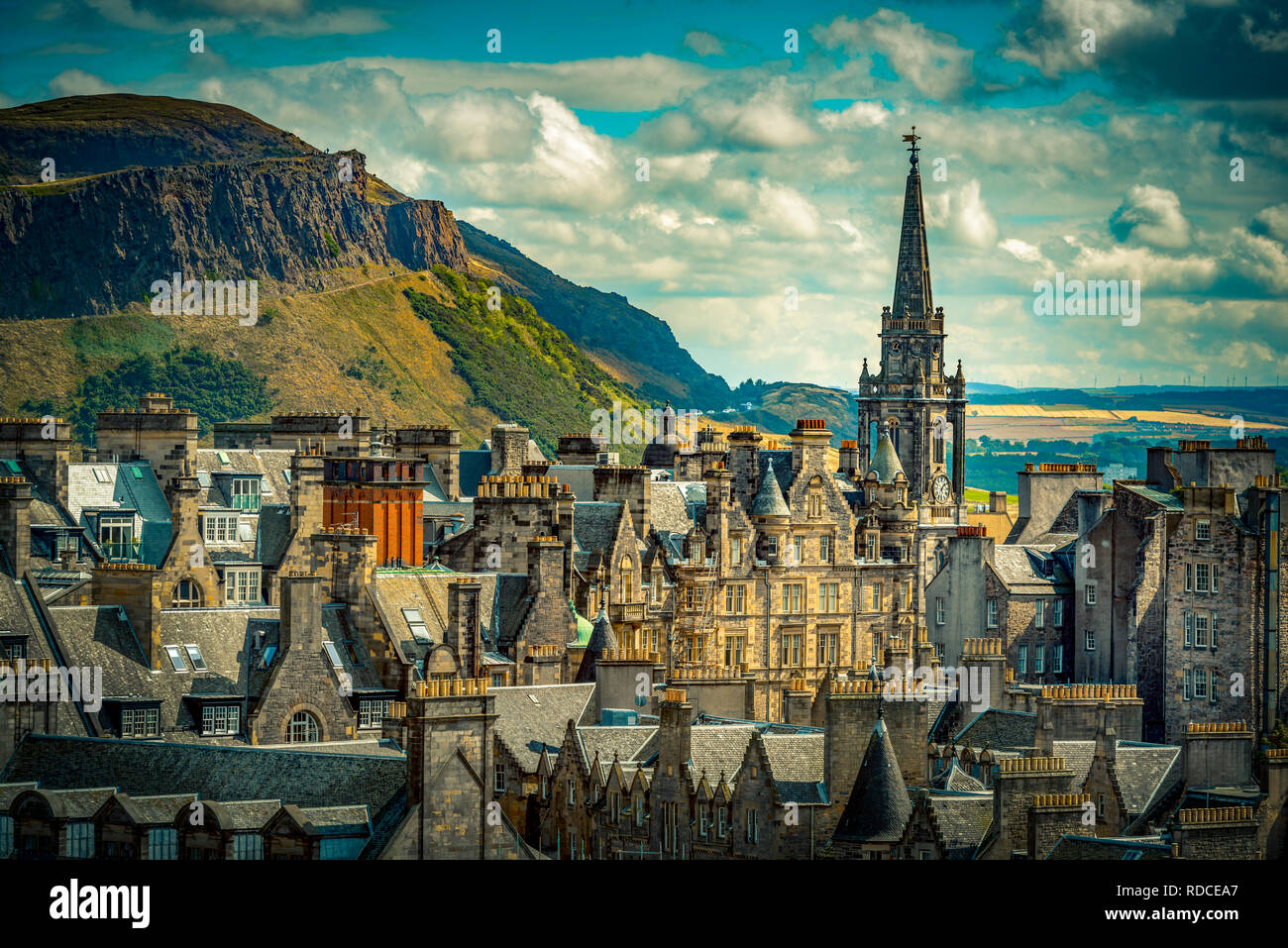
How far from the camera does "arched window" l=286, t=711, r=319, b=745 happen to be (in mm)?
65062

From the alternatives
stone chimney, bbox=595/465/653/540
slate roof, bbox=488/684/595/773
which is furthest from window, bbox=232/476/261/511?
slate roof, bbox=488/684/595/773

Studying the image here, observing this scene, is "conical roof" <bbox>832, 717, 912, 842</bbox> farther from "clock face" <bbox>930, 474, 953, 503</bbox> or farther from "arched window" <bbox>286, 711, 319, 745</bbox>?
"clock face" <bbox>930, 474, 953, 503</bbox>

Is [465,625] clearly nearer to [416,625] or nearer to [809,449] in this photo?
[416,625]

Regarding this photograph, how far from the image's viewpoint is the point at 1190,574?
86500mm

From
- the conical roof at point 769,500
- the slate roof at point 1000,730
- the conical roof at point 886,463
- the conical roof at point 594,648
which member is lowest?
the slate roof at point 1000,730

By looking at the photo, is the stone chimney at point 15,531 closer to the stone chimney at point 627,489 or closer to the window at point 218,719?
the window at point 218,719

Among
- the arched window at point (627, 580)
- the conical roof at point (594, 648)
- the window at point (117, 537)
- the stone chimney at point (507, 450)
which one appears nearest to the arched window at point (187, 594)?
the window at point (117, 537)

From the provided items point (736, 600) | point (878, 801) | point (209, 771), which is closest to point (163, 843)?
point (209, 771)

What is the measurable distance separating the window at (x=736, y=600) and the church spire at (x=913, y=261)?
217 feet

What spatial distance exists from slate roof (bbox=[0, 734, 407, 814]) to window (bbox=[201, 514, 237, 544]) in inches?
1344

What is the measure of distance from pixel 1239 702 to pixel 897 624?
1630 cm

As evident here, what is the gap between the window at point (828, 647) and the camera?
9419 cm
